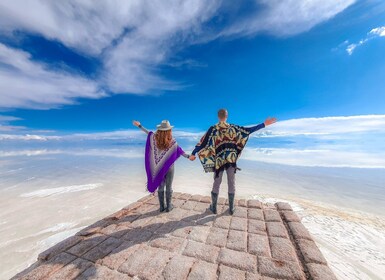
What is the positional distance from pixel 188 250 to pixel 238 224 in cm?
147

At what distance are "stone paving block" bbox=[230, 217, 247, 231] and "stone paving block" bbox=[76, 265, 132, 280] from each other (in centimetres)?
234

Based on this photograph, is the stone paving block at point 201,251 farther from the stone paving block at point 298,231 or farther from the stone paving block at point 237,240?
the stone paving block at point 298,231

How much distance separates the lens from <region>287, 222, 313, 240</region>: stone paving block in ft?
12.1

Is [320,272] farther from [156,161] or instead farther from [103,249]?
[156,161]

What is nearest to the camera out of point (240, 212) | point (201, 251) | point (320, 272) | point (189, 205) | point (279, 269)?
point (320, 272)

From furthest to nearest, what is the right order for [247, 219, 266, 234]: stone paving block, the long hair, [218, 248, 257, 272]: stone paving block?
the long hair, [247, 219, 266, 234]: stone paving block, [218, 248, 257, 272]: stone paving block

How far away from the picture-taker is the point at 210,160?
5039mm

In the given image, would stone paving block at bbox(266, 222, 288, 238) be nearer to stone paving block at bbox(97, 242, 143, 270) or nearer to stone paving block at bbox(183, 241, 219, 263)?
stone paving block at bbox(183, 241, 219, 263)

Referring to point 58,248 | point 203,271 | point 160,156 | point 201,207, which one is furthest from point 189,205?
point 58,248

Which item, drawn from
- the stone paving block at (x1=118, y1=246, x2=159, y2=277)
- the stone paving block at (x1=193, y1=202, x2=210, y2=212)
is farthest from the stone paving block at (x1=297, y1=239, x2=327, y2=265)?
the stone paving block at (x1=118, y1=246, x2=159, y2=277)


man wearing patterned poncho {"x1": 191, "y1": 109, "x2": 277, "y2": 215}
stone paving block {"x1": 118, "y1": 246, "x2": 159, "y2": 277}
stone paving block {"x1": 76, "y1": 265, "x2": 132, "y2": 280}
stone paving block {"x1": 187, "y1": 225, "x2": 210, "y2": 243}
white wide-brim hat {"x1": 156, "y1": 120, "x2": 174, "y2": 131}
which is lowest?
stone paving block {"x1": 76, "y1": 265, "x2": 132, "y2": 280}

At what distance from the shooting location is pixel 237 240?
3.64 meters

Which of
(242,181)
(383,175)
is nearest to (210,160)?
(242,181)

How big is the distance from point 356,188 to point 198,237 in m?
12.4
